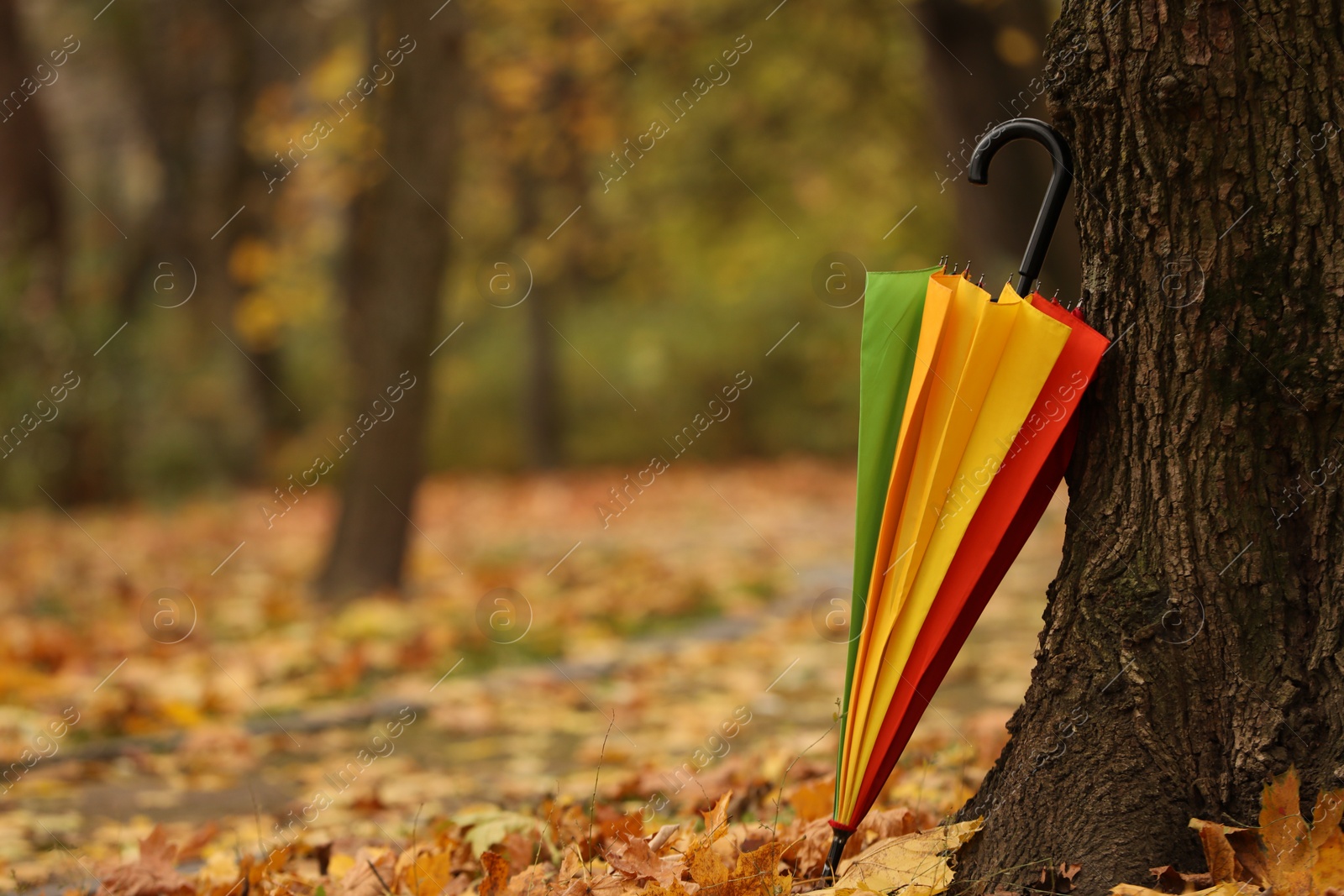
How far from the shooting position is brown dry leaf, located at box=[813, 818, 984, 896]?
Answer: 190 cm

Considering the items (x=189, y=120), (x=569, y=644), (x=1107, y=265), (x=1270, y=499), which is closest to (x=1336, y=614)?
(x=1270, y=499)

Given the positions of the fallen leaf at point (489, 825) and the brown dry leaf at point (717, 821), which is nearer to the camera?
the brown dry leaf at point (717, 821)

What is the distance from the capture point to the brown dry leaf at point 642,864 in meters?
1.95

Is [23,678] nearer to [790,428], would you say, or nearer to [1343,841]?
[1343,841]

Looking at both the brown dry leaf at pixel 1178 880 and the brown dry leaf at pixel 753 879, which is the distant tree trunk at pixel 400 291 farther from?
the brown dry leaf at pixel 1178 880

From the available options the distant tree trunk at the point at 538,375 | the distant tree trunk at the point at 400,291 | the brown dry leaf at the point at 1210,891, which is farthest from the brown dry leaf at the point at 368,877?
the distant tree trunk at the point at 538,375

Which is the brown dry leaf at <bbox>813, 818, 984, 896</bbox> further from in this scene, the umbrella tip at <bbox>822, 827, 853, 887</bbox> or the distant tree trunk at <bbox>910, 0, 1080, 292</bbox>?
the distant tree trunk at <bbox>910, 0, 1080, 292</bbox>

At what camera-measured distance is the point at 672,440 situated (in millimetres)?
16703

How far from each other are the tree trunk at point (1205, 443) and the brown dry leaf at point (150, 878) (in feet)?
5.20

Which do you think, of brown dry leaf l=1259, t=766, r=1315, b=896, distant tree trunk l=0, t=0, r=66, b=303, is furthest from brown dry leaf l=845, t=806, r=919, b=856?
distant tree trunk l=0, t=0, r=66, b=303

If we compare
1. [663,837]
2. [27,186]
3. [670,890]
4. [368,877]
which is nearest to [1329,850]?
[670,890]

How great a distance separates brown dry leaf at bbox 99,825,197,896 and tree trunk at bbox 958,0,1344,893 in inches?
62.4

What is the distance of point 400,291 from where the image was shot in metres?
6.84

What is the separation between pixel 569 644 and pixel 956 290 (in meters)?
4.29
